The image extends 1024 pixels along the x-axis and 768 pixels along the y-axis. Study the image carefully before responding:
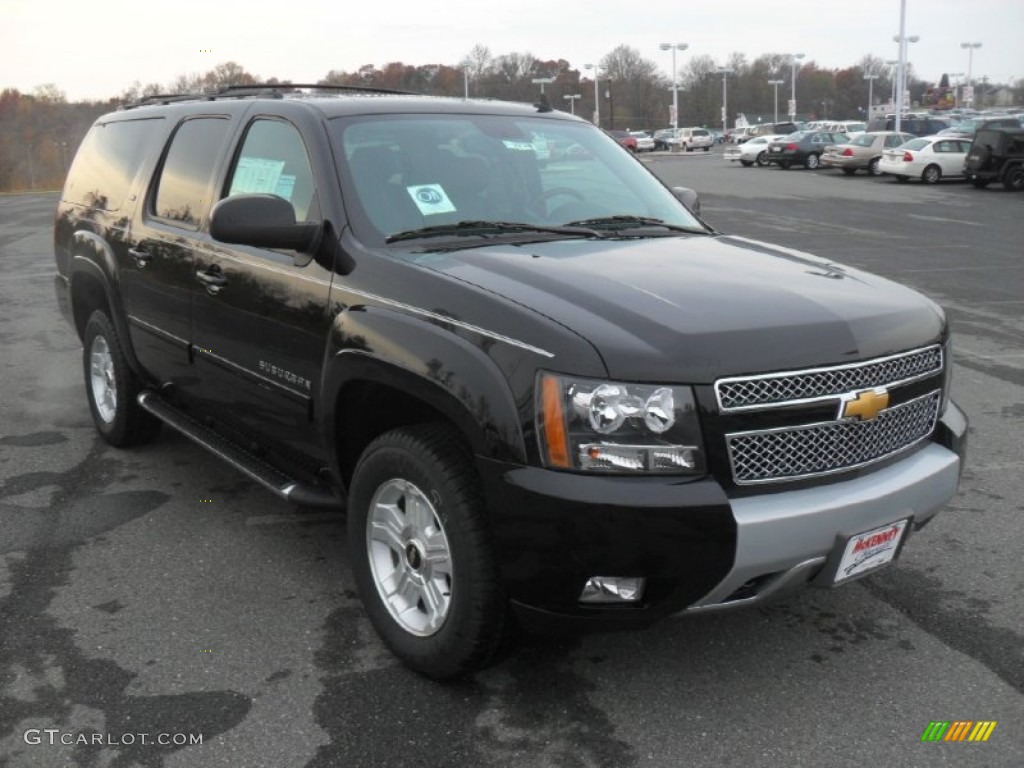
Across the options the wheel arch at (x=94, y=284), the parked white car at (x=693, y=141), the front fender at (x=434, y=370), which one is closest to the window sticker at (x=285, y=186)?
the front fender at (x=434, y=370)

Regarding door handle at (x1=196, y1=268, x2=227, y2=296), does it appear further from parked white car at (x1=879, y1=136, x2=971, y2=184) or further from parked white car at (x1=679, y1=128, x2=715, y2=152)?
parked white car at (x1=679, y1=128, x2=715, y2=152)

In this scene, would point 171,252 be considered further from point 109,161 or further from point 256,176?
point 109,161

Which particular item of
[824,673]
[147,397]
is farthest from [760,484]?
[147,397]

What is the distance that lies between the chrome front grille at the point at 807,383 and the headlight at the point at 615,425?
0.44 feet

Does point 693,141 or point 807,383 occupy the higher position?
point 693,141

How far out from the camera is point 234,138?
4582 mm

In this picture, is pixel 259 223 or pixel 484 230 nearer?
pixel 259 223

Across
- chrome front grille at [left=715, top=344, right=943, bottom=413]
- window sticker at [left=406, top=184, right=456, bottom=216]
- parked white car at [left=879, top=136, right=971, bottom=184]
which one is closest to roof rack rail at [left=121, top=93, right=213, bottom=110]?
window sticker at [left=406, top=184, right=456, bottom=216]

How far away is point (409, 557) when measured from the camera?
342cm

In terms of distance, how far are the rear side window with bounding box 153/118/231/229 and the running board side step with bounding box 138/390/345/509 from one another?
3.08ft

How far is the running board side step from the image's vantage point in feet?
13.0

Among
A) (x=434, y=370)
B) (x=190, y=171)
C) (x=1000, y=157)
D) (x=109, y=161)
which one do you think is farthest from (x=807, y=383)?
(x=1000, y=157)

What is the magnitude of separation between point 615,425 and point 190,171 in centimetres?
294

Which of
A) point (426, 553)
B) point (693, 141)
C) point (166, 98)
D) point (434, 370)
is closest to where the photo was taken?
point (434, 370)
